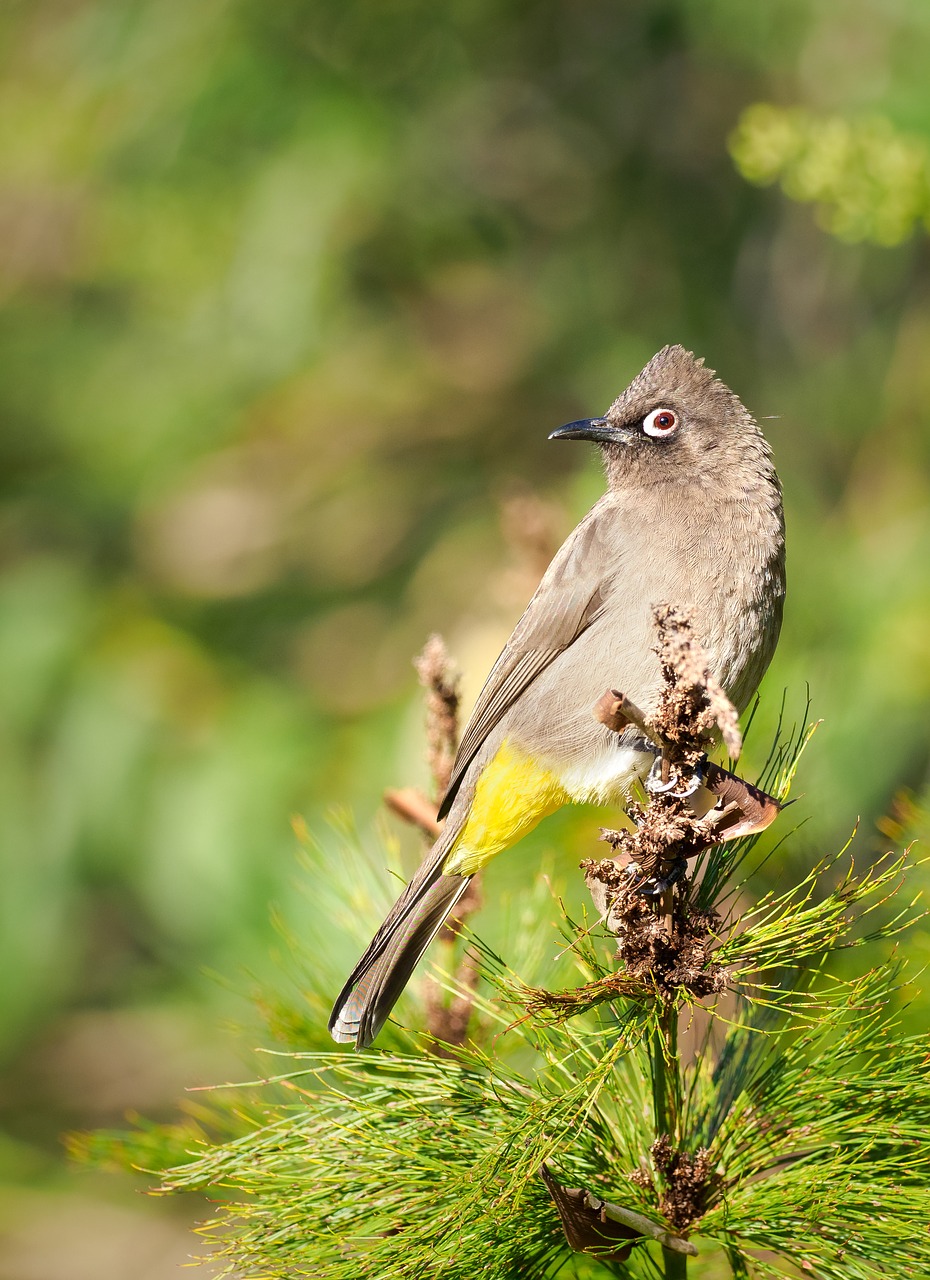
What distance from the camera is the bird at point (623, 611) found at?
307 cm

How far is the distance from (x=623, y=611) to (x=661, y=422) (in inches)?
23.0

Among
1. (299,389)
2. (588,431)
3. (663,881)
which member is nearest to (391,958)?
(663,881)

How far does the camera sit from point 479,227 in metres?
7.82

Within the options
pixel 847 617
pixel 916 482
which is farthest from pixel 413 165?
pixel 847 617

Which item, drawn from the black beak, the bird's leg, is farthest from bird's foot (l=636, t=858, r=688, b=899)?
the black beak

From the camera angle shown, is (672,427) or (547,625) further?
(672,427)

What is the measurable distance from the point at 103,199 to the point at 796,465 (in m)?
3.91

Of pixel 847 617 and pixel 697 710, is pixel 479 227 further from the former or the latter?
pixel 697 710

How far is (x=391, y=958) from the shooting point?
250 centimetres

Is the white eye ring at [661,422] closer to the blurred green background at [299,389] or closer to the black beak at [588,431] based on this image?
the black beak at [588,431]

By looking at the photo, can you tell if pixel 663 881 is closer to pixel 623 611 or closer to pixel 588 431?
pixel 623 611

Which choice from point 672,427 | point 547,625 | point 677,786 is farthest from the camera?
point 672,427

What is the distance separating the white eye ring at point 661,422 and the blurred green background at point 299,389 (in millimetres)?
1202

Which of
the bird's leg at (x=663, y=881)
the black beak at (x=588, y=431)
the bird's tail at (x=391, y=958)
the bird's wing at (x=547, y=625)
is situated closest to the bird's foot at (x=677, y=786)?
the bird's leg at (x=663, y=881)
